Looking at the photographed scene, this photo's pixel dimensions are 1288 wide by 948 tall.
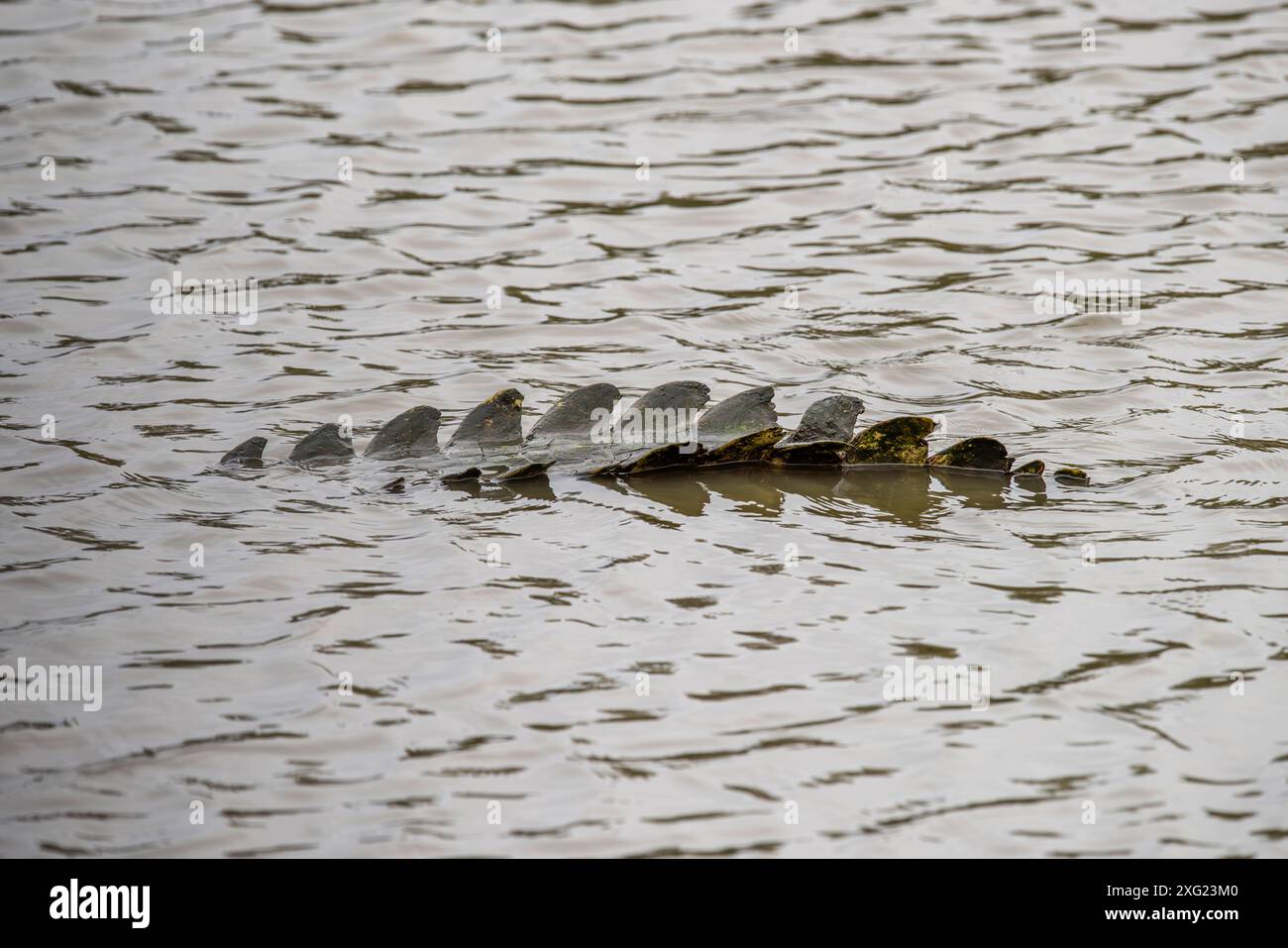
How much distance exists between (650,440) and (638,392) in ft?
2.85

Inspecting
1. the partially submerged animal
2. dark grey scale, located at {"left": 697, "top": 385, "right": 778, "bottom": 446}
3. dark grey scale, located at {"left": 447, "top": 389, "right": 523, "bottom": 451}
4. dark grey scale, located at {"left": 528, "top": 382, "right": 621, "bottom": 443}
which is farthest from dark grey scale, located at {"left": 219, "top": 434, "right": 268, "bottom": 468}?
dark grey scale, located at {"left": 697, "top": 385, "right": 778, "bottom": 446}

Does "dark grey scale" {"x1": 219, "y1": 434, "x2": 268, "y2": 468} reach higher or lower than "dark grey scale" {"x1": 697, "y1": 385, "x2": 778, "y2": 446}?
lower

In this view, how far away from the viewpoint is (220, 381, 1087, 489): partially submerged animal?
19.4ft

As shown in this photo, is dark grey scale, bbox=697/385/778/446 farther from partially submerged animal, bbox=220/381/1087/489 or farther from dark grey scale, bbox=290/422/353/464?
dark grey scale, bbox=290/422/353/464

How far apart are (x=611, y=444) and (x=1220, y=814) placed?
3.09 meters

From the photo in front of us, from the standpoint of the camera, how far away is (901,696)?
4.18 meters

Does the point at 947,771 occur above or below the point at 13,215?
below

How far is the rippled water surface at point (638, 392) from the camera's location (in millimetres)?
3814

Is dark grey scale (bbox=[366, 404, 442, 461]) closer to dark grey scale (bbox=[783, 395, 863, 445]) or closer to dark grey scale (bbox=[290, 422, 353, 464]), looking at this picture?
dark grey scale (bbox=[290, 422, 353, 464])

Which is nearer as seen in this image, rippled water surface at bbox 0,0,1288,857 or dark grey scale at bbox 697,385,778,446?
rippled water surface at bbox 0,0,1288,857

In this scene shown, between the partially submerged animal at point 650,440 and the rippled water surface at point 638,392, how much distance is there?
13 cm

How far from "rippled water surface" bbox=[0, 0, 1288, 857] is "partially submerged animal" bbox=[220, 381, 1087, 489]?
128 millimetres

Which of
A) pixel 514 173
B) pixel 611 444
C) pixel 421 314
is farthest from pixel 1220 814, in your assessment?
pixel 514 173

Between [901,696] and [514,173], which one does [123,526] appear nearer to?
[901,696]
